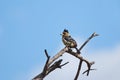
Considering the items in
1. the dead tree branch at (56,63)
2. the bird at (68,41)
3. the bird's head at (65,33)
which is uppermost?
the bird's head at (65,33)

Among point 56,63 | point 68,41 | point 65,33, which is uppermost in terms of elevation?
point 65,33

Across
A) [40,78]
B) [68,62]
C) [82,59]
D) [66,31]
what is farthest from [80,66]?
[66,31]

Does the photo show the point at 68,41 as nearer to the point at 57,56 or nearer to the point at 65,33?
the point at 65,33

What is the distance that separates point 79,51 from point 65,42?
133 cm

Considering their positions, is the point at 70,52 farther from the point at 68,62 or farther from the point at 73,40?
the point at 73,40

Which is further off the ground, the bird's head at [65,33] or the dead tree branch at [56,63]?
the bird's head at [65,33]

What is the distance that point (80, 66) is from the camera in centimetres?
1015

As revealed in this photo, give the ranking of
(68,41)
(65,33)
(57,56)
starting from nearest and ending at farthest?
(57,56), (68,41), (65,33)

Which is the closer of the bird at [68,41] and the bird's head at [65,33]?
the bird at [68,41]

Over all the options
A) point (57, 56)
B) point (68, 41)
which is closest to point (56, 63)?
point (57, 56)

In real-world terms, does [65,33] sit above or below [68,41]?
above

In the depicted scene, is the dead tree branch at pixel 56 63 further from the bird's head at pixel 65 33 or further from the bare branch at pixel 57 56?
the bird's head at pixel 65 33

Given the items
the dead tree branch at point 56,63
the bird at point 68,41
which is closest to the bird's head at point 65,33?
the bird at point 68,41

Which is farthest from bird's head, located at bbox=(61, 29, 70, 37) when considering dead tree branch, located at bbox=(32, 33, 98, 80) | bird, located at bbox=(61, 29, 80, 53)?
dead tree branch, located at bbox=(32, 33, 98, 80)
